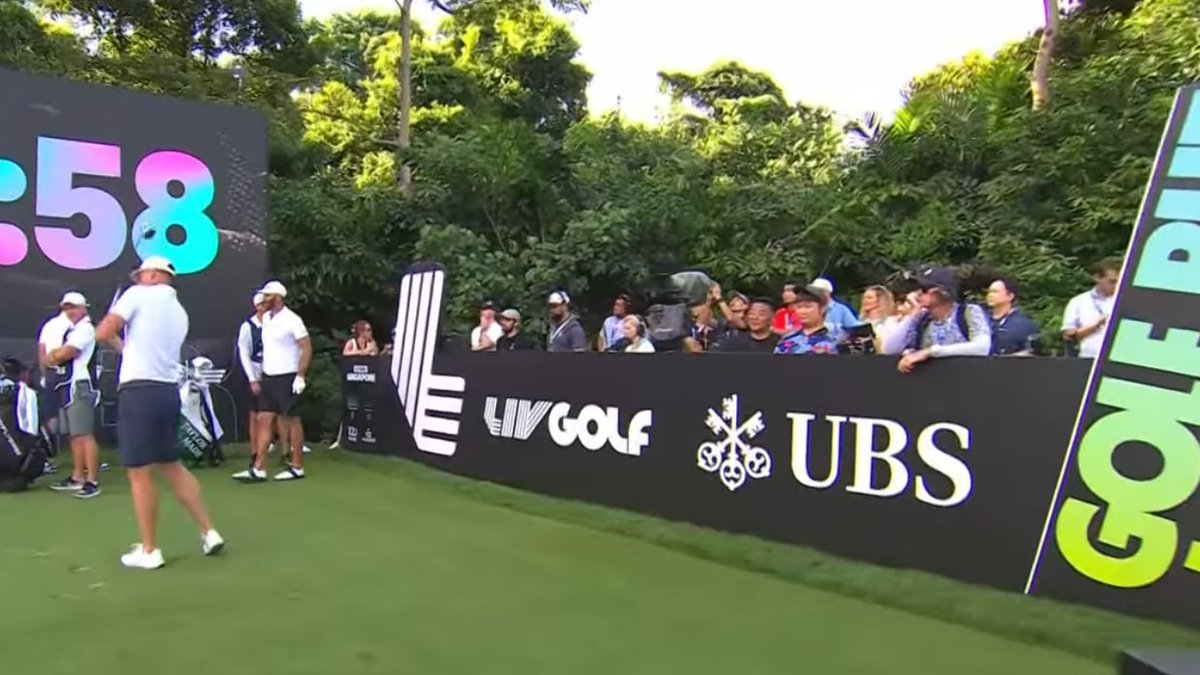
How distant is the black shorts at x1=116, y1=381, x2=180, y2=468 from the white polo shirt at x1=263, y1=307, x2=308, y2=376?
3.33 meters

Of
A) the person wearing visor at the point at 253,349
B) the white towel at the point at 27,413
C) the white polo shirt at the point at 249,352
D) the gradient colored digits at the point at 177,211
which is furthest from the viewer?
the gradient colored digits at the point at 177,211

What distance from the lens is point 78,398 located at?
8219 mm

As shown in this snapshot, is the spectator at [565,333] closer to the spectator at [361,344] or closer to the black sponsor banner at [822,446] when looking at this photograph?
the black sponsor banner at [822,446]

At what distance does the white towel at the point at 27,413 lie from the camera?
28.8 ft

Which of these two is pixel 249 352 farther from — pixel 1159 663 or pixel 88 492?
pixel 1159 663

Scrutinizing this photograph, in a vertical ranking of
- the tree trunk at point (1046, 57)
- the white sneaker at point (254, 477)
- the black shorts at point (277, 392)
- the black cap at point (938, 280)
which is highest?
the tree trunk at point (1046, 57)

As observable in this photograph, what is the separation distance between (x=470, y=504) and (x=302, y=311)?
8197mm

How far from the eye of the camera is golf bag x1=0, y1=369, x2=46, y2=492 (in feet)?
27.6

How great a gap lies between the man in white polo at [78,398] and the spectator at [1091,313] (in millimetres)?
7153

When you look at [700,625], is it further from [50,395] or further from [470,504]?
[50,395]

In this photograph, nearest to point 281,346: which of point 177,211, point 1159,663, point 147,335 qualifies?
point 147,335

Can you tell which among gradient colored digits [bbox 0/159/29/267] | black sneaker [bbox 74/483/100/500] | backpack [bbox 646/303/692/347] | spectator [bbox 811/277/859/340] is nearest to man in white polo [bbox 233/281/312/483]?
black sneaker [bbox 74/483/100/500]

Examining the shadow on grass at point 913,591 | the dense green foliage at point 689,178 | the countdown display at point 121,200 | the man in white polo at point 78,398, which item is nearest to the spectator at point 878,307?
the shadow on grass at point 913,591

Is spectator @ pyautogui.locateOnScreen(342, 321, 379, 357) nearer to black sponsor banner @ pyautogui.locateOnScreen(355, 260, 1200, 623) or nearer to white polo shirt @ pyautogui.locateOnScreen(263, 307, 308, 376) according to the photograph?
white polo shirt @ pyautogui.locateOnScreen(263, 307, 308, 376)
